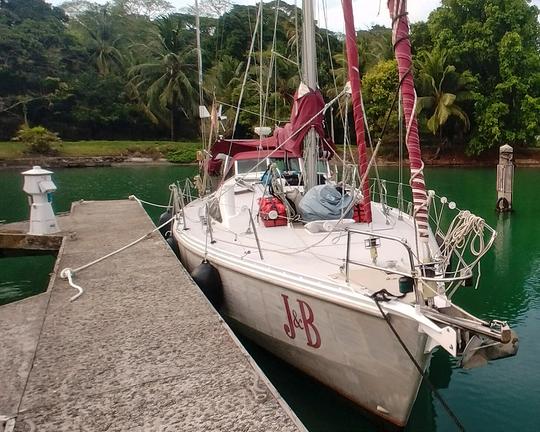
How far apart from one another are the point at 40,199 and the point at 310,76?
5837 mm

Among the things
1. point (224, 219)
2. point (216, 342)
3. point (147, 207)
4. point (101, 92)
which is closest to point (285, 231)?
point (224, 219)

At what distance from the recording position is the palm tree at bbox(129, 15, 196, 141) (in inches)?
1636

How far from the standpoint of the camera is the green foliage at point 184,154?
129ft

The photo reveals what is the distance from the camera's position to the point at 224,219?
7371mm

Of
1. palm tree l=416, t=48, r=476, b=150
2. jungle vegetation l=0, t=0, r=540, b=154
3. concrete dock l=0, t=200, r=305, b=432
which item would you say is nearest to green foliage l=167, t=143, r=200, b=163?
jungle vegetation l=0, t=0, r=540, b=154

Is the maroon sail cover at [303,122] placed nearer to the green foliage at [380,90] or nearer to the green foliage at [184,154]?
the green foliage at [380,90]

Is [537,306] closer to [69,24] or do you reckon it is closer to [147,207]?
[147,207]

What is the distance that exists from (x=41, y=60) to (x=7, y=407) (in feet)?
152

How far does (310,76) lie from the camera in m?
7.46

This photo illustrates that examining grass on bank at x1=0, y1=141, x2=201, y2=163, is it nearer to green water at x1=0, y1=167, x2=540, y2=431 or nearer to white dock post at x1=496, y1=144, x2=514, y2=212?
green water at x1=0, y1=167, x2=540, y2=431

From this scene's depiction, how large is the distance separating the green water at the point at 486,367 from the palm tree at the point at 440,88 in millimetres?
14327

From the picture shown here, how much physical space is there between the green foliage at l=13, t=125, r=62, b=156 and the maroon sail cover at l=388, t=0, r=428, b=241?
39.0m

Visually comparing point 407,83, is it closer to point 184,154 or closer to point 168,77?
point 184,154

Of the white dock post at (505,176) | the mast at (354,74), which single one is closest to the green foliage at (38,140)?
the white dock post at (505,176)
